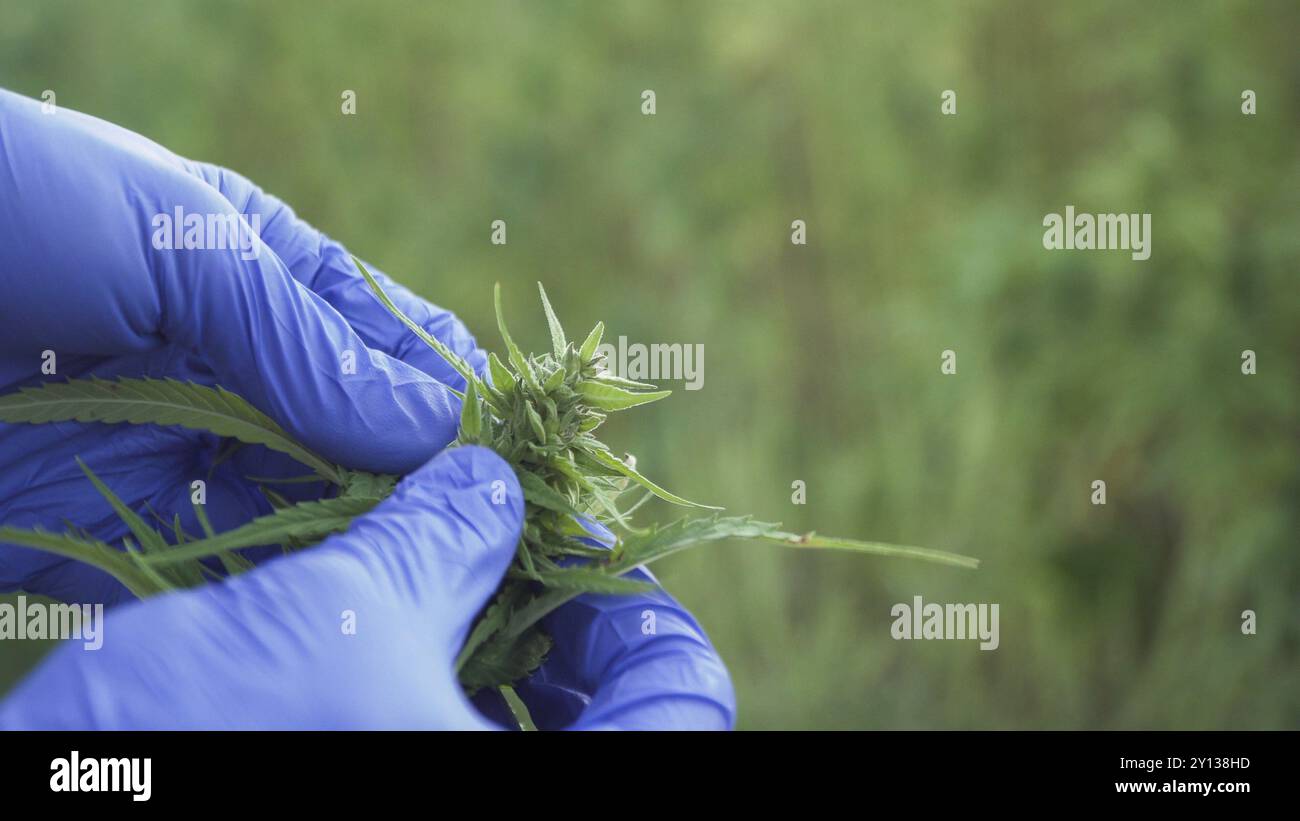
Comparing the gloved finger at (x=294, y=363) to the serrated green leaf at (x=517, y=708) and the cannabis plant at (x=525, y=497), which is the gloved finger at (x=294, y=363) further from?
the serrated green leaf at (x=517, y=708)

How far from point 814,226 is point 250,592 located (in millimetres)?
1515

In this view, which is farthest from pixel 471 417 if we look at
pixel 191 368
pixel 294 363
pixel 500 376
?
pixel 191 368

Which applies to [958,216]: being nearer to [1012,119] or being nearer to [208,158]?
[1012,119]

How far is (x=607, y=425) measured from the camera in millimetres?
1847

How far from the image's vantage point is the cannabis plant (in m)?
0.53

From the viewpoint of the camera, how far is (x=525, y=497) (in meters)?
0.56

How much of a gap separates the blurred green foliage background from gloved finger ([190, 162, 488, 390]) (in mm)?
1051

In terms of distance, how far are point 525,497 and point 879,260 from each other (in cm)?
137

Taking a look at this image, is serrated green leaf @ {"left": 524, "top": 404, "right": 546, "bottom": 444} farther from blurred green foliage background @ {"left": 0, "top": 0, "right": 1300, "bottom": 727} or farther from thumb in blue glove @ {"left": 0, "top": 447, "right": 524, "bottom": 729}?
blurred green foliage background @ {"left": 0, "top": 0, "right": 1300, "bottom": 727}

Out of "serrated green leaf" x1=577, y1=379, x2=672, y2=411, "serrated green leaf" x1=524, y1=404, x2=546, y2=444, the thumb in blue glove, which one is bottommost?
the thumb in blue glove

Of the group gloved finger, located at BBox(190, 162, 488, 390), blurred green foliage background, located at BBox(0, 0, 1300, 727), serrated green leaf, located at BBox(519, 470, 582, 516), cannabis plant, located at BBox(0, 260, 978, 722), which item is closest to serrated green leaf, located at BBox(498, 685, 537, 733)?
cannabis plant, located at BBox(0, 260, 978, 722)

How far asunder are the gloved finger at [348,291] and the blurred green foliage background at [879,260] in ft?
3.45

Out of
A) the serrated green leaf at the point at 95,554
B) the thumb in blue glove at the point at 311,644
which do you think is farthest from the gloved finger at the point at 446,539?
the serrated green leaf at the point at 95,554
